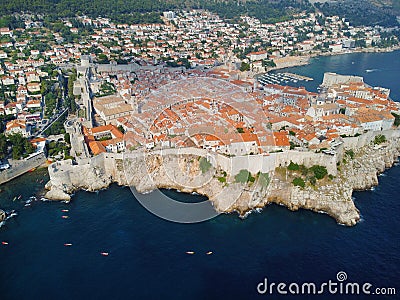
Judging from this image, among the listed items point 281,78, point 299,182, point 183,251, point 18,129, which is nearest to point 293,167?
point 299,182

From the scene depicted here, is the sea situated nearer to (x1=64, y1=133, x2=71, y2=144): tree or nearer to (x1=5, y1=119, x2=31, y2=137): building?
(x1=64, y1=133, x2=71, y2=144): tree

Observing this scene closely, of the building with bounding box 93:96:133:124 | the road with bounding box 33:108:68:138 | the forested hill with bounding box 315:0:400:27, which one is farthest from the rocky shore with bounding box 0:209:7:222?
the forested hill with bounding box 315:0:400:27

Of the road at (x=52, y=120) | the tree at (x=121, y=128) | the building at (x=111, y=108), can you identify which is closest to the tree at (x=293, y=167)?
the tree at (x=121, y=128)

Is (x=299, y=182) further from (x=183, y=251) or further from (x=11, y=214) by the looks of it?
(x=11, y=214)

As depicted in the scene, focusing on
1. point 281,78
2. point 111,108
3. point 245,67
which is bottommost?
point 281,78

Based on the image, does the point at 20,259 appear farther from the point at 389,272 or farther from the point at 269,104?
the point at 269,104
